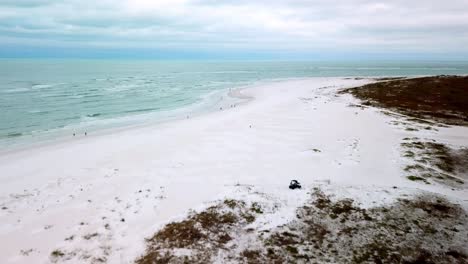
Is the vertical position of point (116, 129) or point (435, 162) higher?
point (435, 162)

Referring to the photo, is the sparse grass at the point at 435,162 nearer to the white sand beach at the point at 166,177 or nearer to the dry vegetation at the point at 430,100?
the white sand beach at the point at 166,177

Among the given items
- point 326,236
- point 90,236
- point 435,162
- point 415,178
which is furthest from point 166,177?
point 435,162

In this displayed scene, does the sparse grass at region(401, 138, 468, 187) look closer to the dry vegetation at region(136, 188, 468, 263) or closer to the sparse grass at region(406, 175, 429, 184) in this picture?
the sparse grass at region(406, 175, 429, 184)

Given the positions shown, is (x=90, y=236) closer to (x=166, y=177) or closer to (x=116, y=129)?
(x=166, y=177)

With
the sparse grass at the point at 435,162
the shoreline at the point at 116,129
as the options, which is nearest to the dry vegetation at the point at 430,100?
the sparse grass at the point at 435,162

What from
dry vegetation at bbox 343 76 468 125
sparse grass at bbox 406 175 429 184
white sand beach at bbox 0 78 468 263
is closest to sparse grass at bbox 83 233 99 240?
white sand beach at bbox 0 78 468 263

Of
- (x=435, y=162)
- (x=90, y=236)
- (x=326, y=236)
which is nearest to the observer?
(x=326, y=236)

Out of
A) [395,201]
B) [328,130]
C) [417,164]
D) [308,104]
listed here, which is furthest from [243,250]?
[308,104]

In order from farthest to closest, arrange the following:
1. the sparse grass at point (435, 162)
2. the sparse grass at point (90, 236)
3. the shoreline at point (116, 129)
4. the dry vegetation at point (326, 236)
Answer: the shoreline at point (116, 129)
the sparse grass at point (435, 162)
the sparse grass at point (90, 236)
the dry vegetation at point (326, 236)
